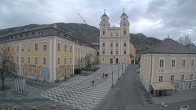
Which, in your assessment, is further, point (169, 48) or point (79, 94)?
point (169, 48)

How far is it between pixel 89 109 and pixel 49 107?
547 centimetres

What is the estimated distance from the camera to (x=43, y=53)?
134ft

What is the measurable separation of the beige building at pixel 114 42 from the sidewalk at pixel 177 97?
52589mm

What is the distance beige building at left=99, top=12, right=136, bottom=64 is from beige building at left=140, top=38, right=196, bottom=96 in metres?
48.8

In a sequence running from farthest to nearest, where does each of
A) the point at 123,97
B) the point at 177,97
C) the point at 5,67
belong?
the point at 5,67
the point at 177,97
the point at 123,97

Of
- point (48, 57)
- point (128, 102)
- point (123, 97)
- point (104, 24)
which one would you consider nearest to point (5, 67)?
point (48, 57)

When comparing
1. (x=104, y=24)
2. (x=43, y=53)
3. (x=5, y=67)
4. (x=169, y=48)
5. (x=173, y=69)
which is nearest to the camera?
(x=173, y=69)

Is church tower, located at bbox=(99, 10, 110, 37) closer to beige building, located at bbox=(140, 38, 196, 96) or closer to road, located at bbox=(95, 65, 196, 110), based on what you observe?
beige building, located at bbox=(140, 38, 196, 96)

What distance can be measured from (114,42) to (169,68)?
2085 inches

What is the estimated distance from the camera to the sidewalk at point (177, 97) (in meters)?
29.4

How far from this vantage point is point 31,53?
43.2 metres

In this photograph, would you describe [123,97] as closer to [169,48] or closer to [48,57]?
[169,48]

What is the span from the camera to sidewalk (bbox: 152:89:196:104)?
2944 centimetres

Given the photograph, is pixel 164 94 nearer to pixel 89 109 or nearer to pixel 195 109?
pixel 195 109
